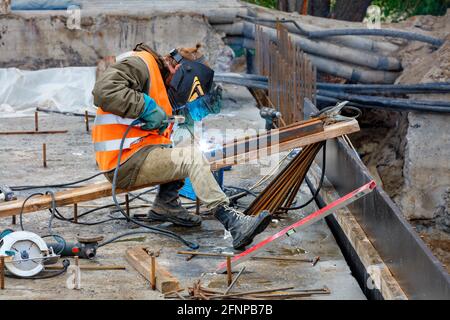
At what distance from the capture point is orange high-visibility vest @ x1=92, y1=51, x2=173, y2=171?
7129 millimetres

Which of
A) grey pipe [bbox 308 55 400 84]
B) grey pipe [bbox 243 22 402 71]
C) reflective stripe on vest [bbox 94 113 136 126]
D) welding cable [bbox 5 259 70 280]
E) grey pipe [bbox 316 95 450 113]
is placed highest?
reflective stripe on vest [bbox 94 113 136 126]

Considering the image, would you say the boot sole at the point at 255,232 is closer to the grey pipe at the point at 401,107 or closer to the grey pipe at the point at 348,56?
the grey pipe at the point at 401,107

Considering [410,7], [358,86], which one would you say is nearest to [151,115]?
[358,86]

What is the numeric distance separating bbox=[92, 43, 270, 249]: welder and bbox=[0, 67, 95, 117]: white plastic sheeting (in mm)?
5322

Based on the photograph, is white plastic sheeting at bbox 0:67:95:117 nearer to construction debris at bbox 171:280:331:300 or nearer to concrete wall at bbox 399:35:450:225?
concrete wall at bbox 399:35:450:225

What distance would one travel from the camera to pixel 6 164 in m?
9.73

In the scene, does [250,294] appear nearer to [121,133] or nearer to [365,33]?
[121,133]

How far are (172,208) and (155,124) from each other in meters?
0.89

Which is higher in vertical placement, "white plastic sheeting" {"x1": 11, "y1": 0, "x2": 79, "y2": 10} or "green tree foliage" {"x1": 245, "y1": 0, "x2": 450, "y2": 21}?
"white plastic sheeting" {"x1": 11, "y1": 0, "x2": 79, "y2": 10}

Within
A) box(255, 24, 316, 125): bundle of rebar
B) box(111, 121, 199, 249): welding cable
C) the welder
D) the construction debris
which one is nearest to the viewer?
the construction debris

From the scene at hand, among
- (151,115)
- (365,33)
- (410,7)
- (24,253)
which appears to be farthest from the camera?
(410,7)

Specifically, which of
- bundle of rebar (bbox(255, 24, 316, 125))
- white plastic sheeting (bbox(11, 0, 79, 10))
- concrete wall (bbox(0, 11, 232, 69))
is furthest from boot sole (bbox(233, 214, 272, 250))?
white plastic sheeting (bbox(11, 0, 79, 10))

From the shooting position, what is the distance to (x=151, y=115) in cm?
702

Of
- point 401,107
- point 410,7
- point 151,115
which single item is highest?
point 151,115
